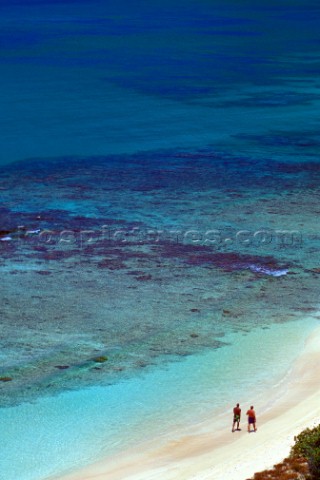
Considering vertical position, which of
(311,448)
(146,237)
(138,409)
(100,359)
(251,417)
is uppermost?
(146,237)

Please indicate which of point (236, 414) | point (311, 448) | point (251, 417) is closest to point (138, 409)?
point (236, 414)

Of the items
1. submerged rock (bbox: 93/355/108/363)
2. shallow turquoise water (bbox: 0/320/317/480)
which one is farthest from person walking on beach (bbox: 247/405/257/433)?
submerged rock (bbox: 93/355/108/363)

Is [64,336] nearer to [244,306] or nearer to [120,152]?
[244,306]

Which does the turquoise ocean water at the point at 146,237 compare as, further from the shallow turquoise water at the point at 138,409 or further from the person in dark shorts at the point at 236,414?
the person in dark shorts at the point at 236,414

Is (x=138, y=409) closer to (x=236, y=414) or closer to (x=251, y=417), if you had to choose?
(x=236, y=414)

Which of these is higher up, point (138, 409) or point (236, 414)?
point (138, 409)

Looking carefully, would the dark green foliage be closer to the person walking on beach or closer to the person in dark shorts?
the person walking on beach

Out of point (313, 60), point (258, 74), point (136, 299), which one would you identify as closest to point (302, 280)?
point (136, 299)
